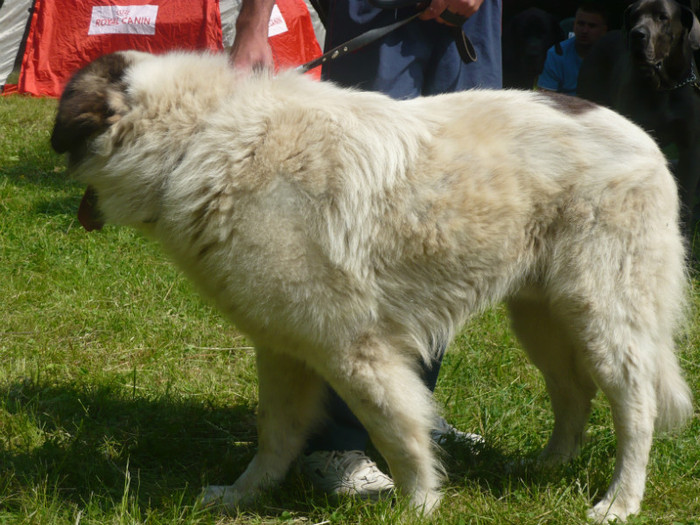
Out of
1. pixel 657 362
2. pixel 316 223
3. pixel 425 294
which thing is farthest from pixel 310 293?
pixel 657 362

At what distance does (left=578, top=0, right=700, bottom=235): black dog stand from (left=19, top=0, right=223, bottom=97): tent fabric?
Result: 5.24m

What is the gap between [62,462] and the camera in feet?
8.65

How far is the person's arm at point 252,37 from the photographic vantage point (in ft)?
8.20

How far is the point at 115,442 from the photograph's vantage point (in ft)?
9.45

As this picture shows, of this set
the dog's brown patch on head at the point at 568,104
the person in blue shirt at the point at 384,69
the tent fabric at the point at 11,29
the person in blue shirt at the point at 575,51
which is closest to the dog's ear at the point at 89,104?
the person in blue shirt at the point at 384,69

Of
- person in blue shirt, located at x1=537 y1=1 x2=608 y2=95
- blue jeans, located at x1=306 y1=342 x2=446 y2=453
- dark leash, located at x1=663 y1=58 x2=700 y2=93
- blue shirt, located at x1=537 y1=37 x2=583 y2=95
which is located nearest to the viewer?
blue jeans, located at x1=306 y1=342 x2=446 y2=453

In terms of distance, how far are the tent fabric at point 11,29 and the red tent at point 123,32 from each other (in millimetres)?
235

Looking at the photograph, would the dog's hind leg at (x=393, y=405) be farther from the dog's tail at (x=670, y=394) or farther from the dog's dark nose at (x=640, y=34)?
the dog's dark nose at (x=640, y=34)

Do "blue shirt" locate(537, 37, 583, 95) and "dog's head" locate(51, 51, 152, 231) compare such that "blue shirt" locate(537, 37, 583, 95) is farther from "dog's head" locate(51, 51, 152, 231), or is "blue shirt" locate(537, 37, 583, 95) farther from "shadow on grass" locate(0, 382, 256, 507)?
"dog's head" locate(51, 51, 152, 231)

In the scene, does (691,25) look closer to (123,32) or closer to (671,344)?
(671,344)

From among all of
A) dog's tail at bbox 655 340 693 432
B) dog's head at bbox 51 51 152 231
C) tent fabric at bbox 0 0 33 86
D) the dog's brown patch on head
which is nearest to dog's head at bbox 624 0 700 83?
the dog's brown patch on head

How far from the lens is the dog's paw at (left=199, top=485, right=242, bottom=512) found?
253 centimetres

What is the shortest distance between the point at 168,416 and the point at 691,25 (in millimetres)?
4248

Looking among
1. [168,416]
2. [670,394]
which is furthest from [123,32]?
[670,394]
